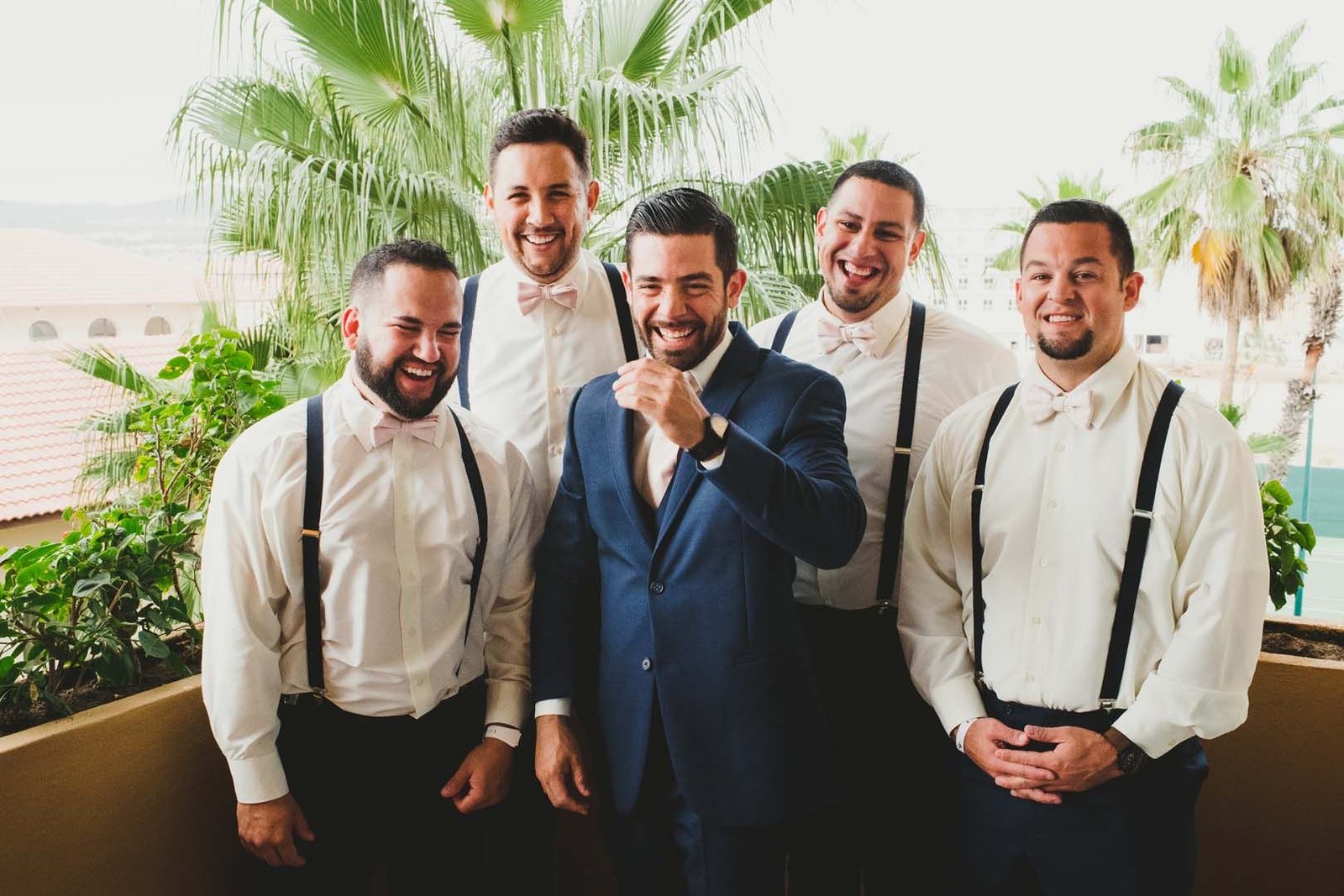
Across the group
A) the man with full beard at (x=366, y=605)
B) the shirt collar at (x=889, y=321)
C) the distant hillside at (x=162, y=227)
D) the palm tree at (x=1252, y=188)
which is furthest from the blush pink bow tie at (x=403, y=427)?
the palm tree at (x=1252, y=188)

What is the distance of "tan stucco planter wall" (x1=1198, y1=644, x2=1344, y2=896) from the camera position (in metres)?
2.30

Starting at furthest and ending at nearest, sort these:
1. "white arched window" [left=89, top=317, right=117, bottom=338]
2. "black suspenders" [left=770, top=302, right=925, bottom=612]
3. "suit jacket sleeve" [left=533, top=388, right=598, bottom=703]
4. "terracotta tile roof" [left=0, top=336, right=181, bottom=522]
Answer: "white arched window" [left=89, top=317, right=117, bottom=338], "terracotta tile roof" [left=0, top=336, right=181, bottom=522], "black suspenders" [left=770, top=302, right=925, bottom=612], "suit jacket sleeve" [left=533, top=388, right=598, bottom=703]

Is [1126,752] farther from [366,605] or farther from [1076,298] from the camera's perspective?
[366,605]

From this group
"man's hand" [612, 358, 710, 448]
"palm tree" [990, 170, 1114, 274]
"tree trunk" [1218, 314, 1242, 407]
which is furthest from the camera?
"tree trunk" [1218, 314, 1242, 407]

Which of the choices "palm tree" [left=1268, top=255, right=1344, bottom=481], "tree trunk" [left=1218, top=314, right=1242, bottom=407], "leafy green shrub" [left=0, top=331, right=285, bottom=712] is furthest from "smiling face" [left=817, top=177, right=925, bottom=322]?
"palm tree" [left=1268, top=255, right=1344, bottom=481]

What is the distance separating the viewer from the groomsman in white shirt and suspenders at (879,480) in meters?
2.10

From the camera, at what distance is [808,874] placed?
6.12ft

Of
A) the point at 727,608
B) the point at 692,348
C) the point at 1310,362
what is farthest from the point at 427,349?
the point at 1310,362

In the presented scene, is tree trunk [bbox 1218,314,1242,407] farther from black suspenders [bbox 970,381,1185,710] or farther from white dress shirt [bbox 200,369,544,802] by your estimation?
white dress shirt [bbox 200,369,544,802]

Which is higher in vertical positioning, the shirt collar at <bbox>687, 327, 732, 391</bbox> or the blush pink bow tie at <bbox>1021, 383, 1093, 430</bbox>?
the shirt collar at <bbox>687, 327, 732, 391</bbox>

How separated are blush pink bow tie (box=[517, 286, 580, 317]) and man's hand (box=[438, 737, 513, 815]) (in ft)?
2.97

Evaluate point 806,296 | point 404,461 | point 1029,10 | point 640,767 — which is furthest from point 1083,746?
point 1029,10

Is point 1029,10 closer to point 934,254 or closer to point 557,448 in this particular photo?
point 934,254

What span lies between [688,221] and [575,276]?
624mm
